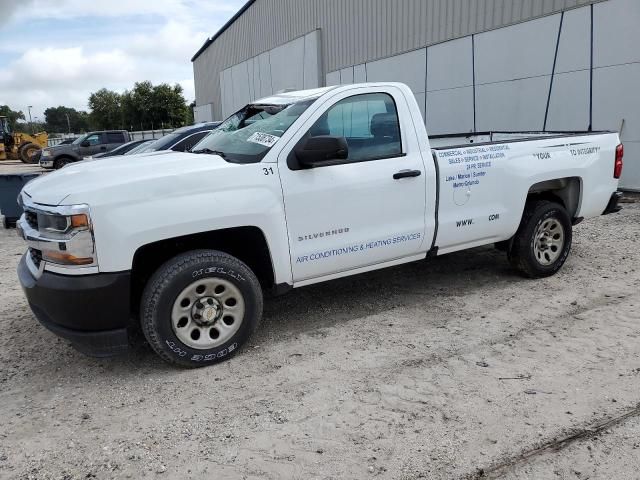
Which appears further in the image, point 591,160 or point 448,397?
point 591,160

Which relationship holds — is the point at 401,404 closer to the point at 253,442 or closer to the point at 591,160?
the point at 253,442

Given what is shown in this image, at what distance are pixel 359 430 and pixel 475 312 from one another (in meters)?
2.09

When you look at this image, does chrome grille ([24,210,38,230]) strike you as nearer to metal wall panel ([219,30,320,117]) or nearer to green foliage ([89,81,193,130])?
metal wall panel ([219,30,320,117])

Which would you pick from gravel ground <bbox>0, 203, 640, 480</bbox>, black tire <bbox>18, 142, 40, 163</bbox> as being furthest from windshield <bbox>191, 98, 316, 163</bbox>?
black tire <bbox>18, 142, 40, 163</bbox>

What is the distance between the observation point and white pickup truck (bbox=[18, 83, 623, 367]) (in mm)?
3398

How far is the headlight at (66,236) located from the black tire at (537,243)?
388 centimetres

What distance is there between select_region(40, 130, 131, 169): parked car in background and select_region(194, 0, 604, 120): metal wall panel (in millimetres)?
8247

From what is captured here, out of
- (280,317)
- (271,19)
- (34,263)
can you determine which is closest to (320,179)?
(280,317)

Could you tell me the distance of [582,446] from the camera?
9.27 feet

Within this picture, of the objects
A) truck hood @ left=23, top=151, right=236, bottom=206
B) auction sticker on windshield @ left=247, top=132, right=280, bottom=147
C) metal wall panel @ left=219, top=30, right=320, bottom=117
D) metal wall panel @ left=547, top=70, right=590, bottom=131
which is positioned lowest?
truck hood @ left=23, top=151, right=236, bottom=206

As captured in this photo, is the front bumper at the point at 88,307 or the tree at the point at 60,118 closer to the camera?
the front bumper at the point at 88,307

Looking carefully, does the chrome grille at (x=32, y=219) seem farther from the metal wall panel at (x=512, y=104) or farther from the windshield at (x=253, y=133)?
the metal wall panel at (x=512, y=104)

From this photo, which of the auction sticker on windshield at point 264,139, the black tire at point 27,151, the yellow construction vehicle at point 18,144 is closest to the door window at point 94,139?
the yellow construction vehicle at point 18,144

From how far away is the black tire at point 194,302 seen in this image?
3.51m
